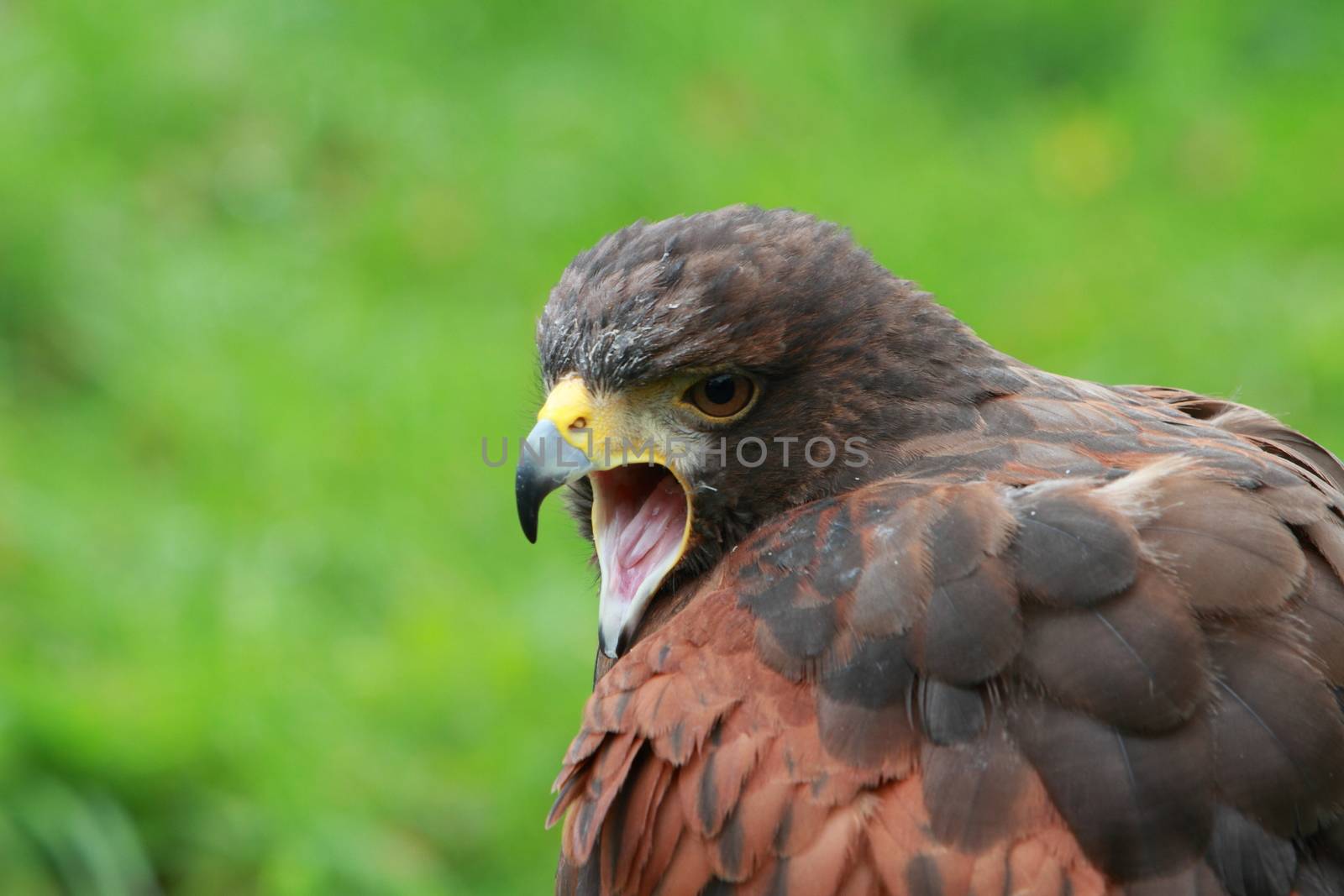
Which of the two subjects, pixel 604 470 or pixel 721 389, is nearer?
pixel 721 389

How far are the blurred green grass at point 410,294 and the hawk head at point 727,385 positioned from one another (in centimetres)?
173

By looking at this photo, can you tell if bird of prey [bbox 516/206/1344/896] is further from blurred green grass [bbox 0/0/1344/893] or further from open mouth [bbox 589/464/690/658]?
blurred green grass [bbox 0/0/1344/893]

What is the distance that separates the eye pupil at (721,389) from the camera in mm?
3043

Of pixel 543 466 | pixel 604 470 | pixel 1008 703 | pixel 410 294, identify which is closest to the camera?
pixel 1008 703

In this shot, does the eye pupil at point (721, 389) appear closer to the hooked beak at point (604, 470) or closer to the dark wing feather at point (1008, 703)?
the hooked beak at point (604, 470)

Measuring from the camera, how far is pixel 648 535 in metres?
3.21

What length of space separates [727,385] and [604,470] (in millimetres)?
327

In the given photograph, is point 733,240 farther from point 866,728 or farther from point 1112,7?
point 1112,7

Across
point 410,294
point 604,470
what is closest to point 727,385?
point 604,470

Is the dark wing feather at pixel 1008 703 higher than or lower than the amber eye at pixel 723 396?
lower

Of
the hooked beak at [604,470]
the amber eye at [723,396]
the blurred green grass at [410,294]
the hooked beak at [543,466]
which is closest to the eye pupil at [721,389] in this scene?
the amber eye at [723,396]

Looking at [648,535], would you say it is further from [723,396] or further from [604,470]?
[723,396]

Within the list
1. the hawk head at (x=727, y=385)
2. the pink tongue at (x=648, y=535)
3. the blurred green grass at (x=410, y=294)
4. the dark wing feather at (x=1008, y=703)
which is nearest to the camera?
the dark wing feather at (x=1008, y=703)

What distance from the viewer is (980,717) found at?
253 centimetres
